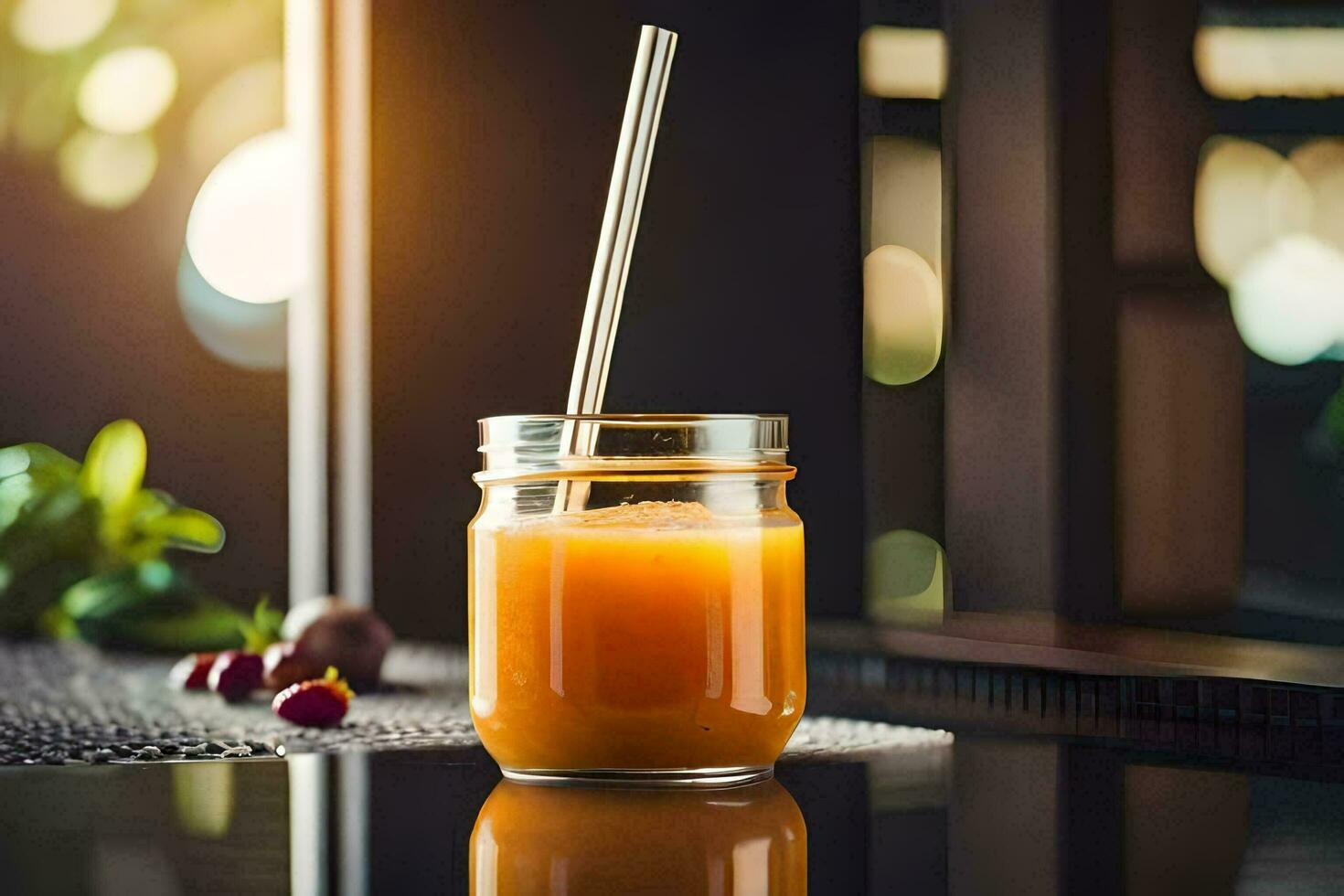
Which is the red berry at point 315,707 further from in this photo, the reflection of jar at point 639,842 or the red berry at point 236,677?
the reflection of jar at point 639,842

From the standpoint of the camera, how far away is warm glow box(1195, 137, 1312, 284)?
1272 mm

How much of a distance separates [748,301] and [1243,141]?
563mm

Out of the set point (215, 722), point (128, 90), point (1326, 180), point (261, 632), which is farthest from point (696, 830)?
point (128, 90)

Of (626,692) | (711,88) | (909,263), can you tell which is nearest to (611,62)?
(711,88)

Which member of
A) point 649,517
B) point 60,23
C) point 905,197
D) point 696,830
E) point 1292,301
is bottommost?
point 696,830

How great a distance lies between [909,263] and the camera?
1.58 m

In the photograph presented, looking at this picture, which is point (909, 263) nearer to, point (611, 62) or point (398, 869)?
point (611, 62)

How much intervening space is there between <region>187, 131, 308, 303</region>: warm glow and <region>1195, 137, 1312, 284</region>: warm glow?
1.87m

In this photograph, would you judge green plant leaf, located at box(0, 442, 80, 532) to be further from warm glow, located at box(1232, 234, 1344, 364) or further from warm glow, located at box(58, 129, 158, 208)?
warm glow, located at box(1232, 234, 1344, 364)

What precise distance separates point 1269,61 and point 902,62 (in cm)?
40

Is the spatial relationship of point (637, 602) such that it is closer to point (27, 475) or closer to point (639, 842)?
point (639, 842)

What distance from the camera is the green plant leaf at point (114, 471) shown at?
2.37 metres

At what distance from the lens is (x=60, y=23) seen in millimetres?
2990

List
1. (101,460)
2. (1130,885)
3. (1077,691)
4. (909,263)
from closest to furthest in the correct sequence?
(1130,885) < (1077,691) < (909,263) < (101,460)
